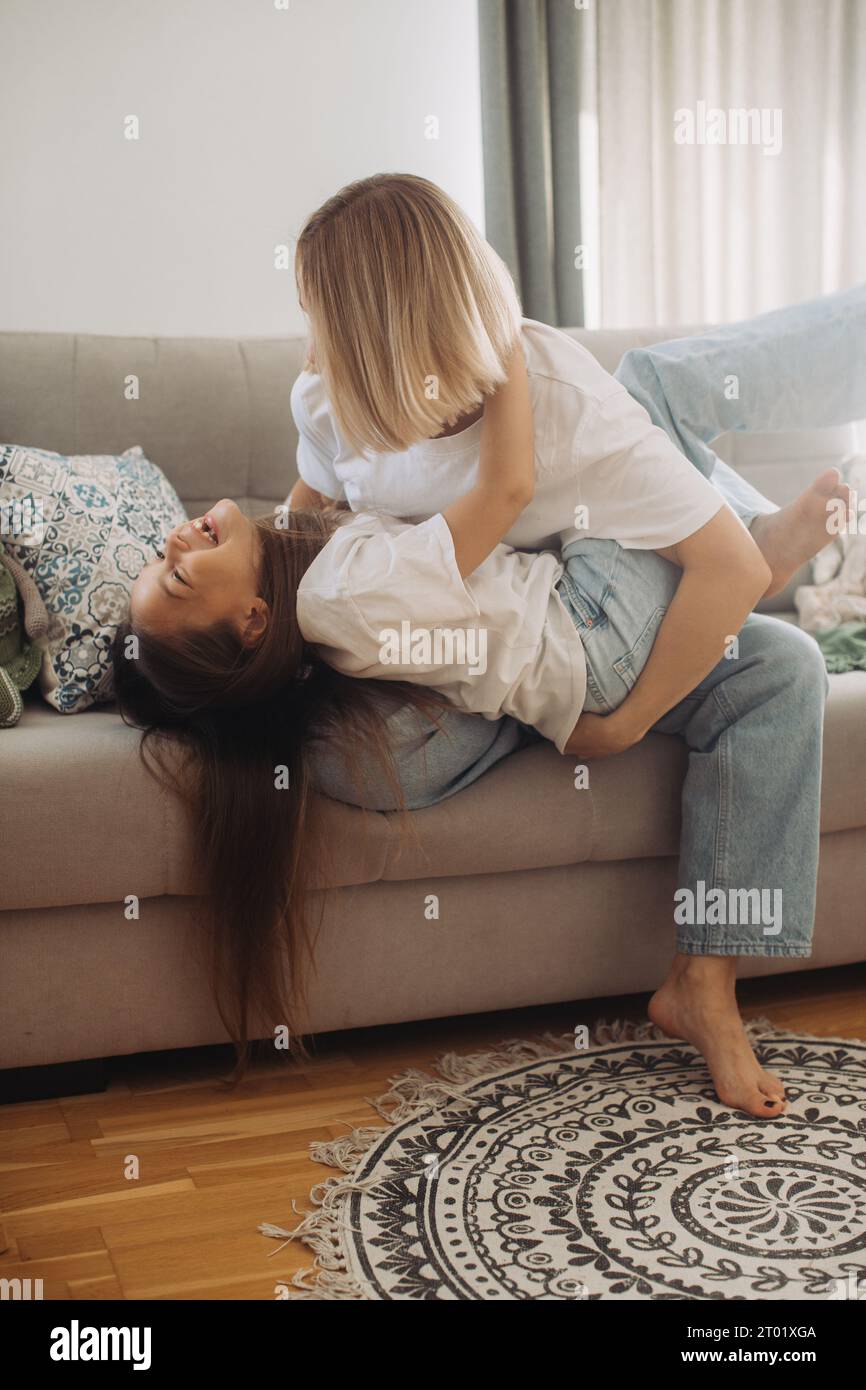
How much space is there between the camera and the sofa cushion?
4.21ft

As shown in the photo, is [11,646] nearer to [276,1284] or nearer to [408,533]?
[408,533]

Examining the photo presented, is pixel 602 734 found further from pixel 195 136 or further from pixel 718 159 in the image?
pixel 718 159

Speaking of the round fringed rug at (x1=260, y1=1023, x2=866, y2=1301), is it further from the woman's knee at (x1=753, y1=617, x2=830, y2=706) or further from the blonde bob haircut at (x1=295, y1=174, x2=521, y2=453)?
the blonde bob haircut at (x1=295, y1=174, x2=521, y2=453)

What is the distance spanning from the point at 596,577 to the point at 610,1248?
676 mm

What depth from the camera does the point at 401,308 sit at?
1.26 m

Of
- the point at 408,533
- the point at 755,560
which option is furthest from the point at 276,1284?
the point at 755,560

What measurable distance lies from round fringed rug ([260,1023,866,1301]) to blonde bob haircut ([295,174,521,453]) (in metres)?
0.71

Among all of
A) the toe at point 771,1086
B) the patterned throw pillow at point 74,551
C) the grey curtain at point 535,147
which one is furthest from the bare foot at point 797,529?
the grey curtain at point 535,147

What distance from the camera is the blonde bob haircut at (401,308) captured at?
A: 1266 millimetres

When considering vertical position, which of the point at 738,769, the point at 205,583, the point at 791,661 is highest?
the point at 205,583

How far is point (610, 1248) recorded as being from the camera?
3.53 feet

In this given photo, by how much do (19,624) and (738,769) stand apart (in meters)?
0.85

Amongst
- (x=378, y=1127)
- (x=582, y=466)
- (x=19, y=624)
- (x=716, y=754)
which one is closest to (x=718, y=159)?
(x=582, y=466)

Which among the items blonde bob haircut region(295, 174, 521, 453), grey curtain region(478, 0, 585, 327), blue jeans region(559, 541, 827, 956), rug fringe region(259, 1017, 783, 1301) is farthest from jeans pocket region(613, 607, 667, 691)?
grey curtain region(478, 0, 585, 327)
